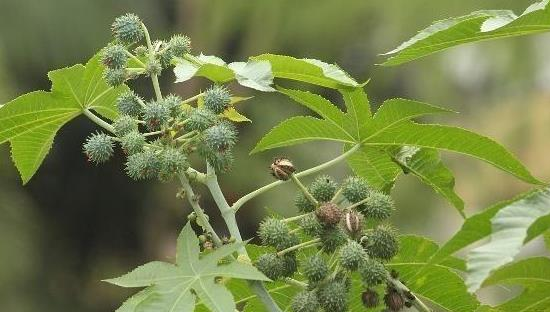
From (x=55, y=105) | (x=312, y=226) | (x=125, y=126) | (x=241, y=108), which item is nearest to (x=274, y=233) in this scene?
(x=312, y=226)

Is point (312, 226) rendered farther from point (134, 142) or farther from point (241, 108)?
point (241, 108)

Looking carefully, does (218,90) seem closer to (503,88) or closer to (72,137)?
(72,137)

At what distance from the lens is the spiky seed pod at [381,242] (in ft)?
2.77

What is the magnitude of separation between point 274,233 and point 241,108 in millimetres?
4999

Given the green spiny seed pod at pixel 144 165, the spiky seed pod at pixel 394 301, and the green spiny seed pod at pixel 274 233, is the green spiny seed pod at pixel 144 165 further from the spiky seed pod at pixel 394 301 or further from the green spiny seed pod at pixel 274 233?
the spiky seed pod at pixel 394 301

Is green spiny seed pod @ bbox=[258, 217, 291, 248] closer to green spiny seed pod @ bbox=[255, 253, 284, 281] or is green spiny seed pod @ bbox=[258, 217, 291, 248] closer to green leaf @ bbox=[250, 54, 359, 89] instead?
green spiny seed pod @ bbox=[255, 253, 284, 281]

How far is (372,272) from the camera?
839mm

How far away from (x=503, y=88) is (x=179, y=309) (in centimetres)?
544

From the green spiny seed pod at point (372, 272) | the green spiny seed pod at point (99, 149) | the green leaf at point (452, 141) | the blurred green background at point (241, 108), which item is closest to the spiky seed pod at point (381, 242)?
the green spiny seed pod at point (372, 272)

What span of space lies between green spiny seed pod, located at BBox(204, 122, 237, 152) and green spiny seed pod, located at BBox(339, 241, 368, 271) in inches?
4.4

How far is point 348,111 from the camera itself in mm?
980

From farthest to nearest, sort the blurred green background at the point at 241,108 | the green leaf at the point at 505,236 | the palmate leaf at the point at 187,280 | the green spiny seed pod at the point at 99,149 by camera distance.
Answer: the blurred green background at the point at 241,108, the green spiny seed pod at the point at 99,149, the palmate leaf at the point at 187,280, the green leaf at the point at 505,236

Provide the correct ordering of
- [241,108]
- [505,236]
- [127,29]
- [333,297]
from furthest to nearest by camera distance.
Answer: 1. [241,108]
2. [127,29]
3. [333,297]
4. [505,236]

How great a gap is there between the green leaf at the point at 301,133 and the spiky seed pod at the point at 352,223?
12cm
